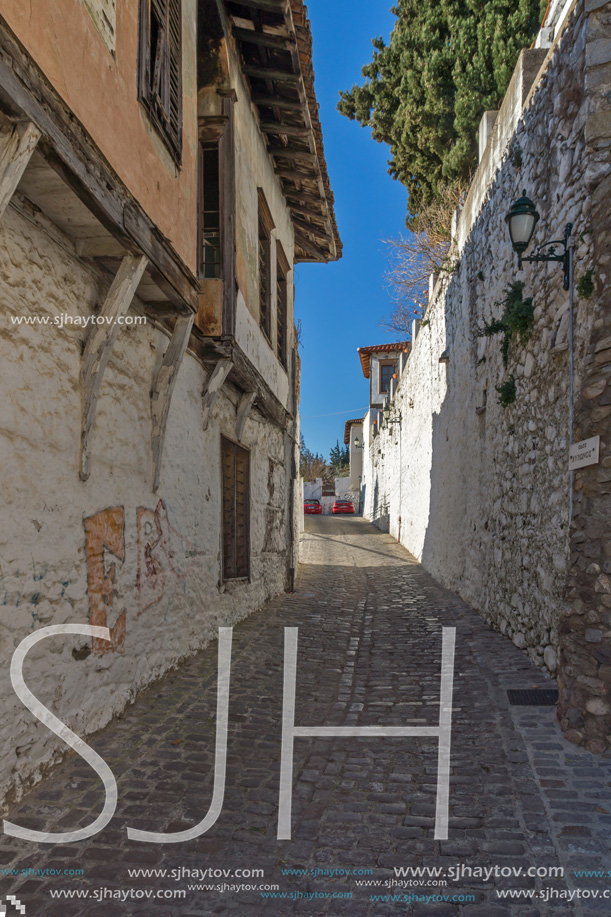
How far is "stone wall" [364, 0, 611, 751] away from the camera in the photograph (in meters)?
4.10

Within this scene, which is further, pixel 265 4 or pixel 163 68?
pixel 265 4

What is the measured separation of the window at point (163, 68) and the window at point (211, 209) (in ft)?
4.91

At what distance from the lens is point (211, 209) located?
770cm

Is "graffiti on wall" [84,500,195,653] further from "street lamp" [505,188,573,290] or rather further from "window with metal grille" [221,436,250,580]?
"street lamp" [505,188,573,290]

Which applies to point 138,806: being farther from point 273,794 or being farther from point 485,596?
point 485,596

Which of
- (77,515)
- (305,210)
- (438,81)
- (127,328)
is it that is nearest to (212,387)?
(127,328)

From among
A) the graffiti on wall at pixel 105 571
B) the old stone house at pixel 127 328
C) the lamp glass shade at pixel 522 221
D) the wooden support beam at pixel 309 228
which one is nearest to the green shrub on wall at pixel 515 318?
the lamp glass shade at pixel 522 221

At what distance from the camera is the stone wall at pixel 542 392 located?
410cm

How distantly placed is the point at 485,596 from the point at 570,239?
14.6 feet

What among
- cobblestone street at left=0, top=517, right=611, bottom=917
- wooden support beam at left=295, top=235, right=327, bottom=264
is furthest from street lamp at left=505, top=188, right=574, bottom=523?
wooden support beam at left=295, top=235, right=327, bottom=264

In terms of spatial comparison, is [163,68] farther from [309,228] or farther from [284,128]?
[309,228]

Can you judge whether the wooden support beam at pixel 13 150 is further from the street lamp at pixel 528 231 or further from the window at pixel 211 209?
the window at pixel 211 209

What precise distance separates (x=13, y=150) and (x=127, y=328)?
2.13m

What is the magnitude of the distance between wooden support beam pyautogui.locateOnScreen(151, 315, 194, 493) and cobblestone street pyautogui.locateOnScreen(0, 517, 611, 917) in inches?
82.1
